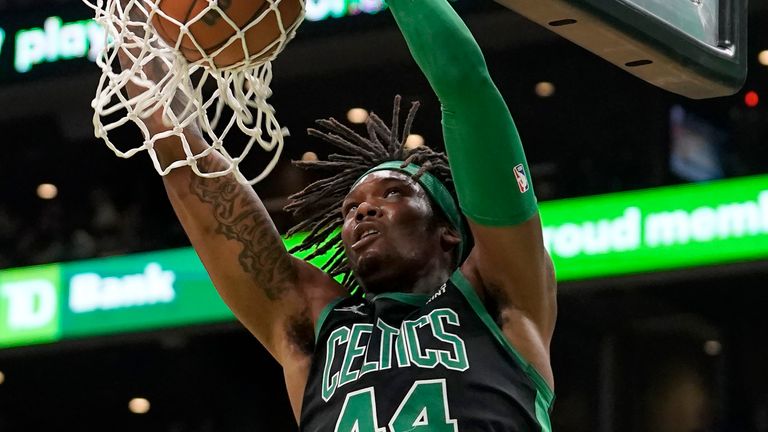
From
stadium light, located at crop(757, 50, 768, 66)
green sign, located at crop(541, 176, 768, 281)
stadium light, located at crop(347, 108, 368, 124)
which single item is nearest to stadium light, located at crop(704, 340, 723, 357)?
green sign, located at crop(541, 176, 768, 281)

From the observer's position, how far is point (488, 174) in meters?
2.61

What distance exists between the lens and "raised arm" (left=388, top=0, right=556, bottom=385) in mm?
2564

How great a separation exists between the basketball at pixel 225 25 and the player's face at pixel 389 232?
403 mm

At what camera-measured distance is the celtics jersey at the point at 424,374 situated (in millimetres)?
2590

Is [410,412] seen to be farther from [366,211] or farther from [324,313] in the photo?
[366,211]

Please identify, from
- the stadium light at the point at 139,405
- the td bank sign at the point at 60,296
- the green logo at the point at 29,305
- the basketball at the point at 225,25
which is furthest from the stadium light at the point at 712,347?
the basketball at the point at 225,25

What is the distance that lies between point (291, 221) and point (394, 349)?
165 inches

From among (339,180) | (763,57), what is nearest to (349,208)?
(339,180)

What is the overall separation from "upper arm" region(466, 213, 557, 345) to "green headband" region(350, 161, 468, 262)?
0.67 ft

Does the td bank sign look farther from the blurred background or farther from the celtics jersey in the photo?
the celtics jersey

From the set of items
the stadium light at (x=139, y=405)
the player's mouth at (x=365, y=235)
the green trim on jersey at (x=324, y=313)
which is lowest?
the green trim on jersey at (x=324, y=313)

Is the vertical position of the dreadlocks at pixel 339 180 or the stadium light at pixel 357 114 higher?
the stadium light at pixel 357 114

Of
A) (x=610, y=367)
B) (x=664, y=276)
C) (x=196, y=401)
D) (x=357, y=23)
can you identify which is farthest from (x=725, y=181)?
(x=196, y=401)

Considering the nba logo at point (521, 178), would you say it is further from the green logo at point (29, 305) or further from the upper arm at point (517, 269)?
the green logo at point (29, 305)
